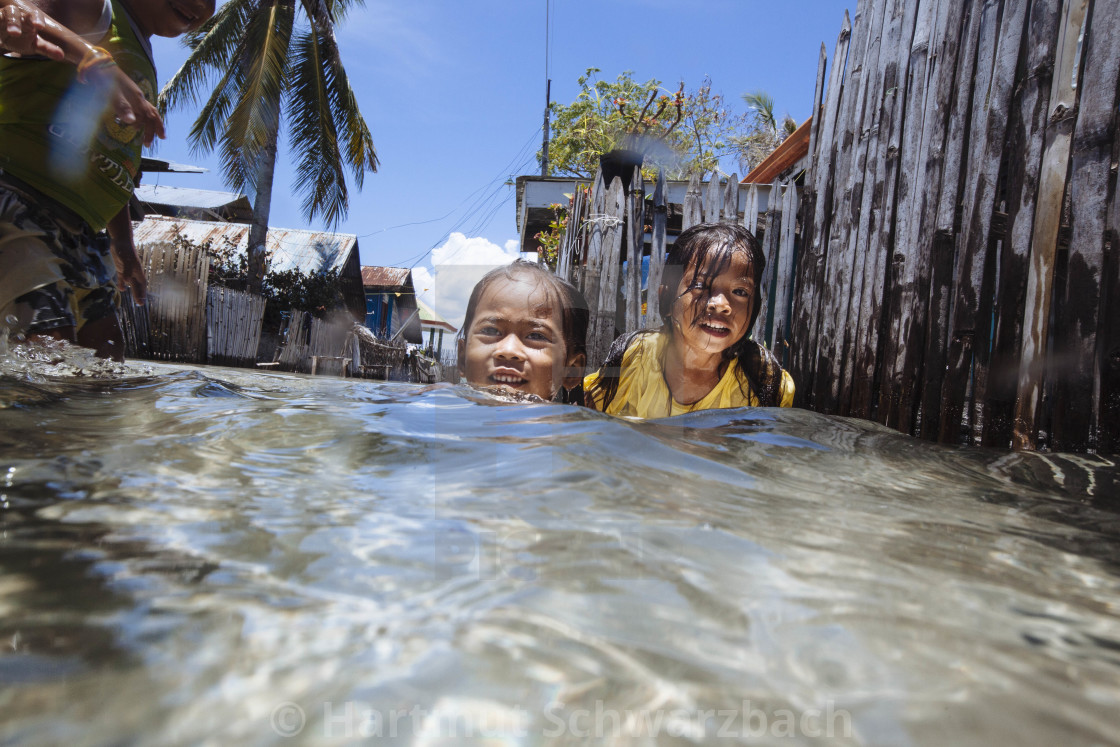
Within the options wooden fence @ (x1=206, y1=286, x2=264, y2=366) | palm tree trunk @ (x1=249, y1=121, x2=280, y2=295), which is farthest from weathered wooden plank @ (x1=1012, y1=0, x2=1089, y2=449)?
palm tree trunk @ (x1=249, y1=121, x2=280, y2=295)

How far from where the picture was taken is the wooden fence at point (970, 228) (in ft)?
7.34

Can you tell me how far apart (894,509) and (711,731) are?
Result: 874 mm

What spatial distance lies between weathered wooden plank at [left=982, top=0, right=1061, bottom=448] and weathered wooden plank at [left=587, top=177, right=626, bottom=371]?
8.13 feet

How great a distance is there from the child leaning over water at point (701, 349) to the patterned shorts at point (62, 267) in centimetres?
221

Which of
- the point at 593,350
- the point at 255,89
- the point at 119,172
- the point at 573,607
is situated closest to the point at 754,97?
the point at 255,89

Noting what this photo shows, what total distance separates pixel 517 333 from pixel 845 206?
1.91 meters

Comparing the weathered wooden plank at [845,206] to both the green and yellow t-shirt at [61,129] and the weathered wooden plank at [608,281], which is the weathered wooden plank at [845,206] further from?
the green and yellow t-shirt at [61,129]

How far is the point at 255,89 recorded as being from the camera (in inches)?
537

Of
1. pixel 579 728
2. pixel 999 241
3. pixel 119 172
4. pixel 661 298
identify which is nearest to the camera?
pixel 579 728

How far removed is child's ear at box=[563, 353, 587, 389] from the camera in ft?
11.4

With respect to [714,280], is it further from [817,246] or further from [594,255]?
[594,255]

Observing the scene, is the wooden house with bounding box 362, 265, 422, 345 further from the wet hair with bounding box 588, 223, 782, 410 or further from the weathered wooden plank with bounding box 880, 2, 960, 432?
the weathered wooden plank with bounding box 880, 2, 960, 432

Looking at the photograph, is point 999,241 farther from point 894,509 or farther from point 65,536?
point 65,536

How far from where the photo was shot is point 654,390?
3.33 m
